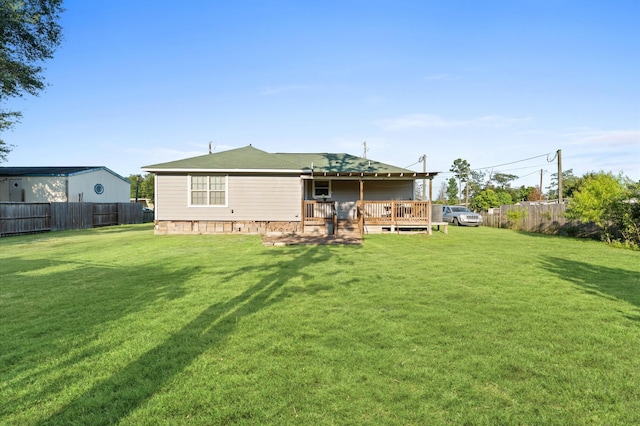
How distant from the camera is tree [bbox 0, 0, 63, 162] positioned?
1505 centimetres

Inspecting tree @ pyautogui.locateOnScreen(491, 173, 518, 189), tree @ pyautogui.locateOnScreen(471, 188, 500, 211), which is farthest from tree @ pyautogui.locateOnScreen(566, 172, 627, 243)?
tree @ pyautogui.locateOnScreen(491, 173, 518, 189)

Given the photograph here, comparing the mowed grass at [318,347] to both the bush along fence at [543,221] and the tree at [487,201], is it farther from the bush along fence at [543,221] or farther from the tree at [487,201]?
the tree at [487,201]

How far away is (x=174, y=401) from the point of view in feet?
7.23

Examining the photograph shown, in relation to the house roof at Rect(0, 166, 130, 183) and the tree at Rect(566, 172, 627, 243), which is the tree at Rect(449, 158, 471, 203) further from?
the house roof at Rect(0, 166, 130, 183)

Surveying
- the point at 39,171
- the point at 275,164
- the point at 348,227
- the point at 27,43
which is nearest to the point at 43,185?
the point at 39,171

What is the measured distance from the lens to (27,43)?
643 inches

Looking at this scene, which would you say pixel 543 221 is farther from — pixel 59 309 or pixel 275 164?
pixel 59 309

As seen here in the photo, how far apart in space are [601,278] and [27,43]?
24743 millimetres

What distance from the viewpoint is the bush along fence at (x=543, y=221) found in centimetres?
1393

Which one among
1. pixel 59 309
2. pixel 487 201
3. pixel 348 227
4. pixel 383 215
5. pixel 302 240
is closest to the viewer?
pixel 59 309

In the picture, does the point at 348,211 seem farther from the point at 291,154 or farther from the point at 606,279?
the point at 606,279

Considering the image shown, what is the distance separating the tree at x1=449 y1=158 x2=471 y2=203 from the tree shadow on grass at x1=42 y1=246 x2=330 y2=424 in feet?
190

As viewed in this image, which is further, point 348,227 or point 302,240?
point 348,227

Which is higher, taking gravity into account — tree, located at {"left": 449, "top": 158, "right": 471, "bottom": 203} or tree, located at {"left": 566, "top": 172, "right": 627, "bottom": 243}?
tree, located at {"left": 449, "top": 158, "right": 471, "bottom": 203}
